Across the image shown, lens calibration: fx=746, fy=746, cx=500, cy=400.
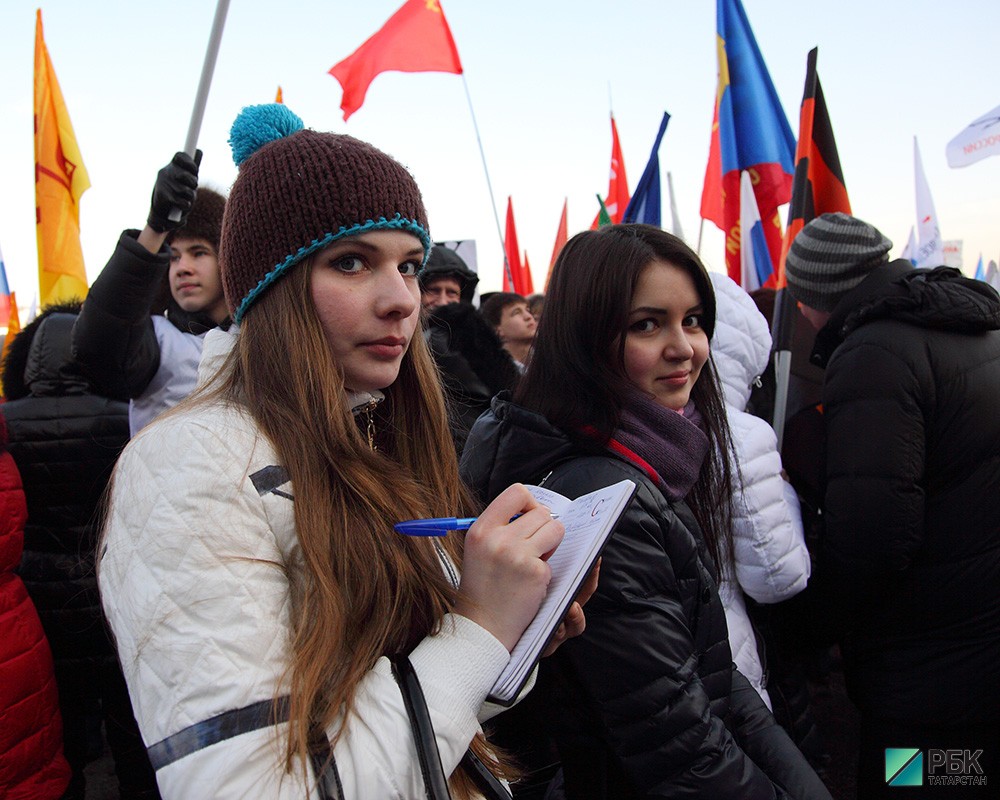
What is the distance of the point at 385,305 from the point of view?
1.25m

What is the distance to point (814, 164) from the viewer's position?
399 cm

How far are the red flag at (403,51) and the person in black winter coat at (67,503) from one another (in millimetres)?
2805

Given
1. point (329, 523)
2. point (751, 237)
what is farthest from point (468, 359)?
point (751, 237)

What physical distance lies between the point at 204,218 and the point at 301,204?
220 cm

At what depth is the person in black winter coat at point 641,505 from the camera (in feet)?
4.73

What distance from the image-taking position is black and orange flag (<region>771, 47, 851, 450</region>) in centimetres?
357

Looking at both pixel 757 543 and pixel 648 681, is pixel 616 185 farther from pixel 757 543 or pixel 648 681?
pixel 648 681

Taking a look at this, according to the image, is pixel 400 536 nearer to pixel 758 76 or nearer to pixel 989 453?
pixel 989 453

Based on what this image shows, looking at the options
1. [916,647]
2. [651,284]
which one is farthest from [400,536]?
[916,647]

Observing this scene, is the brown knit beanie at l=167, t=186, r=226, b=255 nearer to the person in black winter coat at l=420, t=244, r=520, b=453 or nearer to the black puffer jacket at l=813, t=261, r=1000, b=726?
the person in black winter coat at l=420, t=244, r=520, b=453

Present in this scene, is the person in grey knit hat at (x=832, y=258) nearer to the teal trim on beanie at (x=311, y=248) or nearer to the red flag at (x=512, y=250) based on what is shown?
the teal trim on beanie at (x=311, y=248)

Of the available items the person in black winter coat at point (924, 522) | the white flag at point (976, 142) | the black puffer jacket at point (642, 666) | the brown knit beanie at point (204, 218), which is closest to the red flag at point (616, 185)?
the white flag at point (976, 142)

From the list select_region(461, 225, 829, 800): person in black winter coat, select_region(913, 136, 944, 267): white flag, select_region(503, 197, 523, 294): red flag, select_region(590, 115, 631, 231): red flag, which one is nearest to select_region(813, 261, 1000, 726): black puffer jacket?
select_region(461, 225, 829, 800): person in black winter coat

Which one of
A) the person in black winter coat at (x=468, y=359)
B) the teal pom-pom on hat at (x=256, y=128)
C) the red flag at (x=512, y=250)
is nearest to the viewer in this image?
the teal pom-pom on hat at (x=256, y=128)
